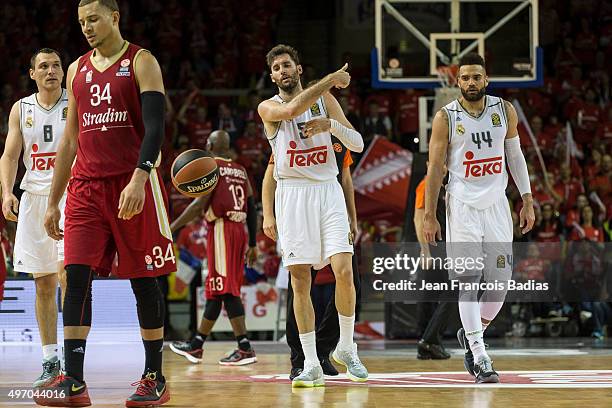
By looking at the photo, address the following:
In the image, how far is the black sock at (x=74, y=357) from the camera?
5273 millimetres

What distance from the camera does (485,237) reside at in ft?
23.9

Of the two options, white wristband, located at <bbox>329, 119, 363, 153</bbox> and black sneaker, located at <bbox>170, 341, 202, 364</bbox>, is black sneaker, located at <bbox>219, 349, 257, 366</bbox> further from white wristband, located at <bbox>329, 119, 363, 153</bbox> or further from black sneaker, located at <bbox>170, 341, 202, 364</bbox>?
white wristband, located at <bbox>329, 119, 363, 153</bbox>

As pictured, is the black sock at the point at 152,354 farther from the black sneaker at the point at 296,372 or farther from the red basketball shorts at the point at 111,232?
the black sneaker at the point at 296,372

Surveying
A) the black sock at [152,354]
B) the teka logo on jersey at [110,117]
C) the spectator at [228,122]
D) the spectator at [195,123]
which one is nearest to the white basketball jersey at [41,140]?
the teka logo on jersey at [110,117]

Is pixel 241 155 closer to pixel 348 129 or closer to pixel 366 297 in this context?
pixel 366 297

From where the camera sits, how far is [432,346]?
931cm

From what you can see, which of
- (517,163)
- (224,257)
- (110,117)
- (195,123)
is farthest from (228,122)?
(110,117)

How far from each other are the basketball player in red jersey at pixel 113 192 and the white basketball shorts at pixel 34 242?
1536 mm

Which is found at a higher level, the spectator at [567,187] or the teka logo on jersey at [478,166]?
the teka logo on jersey at [478,166]

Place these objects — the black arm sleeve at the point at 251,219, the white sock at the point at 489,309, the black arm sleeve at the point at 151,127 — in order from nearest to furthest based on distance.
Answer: the black arm sleeve at the point at 151,127
the white sock at the point at 489,309
the black arm sleeve at the point at 251,219

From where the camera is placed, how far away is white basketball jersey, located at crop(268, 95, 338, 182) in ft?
22.6

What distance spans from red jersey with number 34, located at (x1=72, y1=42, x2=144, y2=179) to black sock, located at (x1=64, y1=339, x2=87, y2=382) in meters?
0.87

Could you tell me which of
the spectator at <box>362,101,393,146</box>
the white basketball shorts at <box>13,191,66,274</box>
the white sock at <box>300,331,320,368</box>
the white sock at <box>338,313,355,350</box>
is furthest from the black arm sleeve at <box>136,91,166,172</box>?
the spectator at <box>362,101,393,146</box>

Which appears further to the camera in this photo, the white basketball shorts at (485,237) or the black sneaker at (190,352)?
the black sneaker at (190,352)
